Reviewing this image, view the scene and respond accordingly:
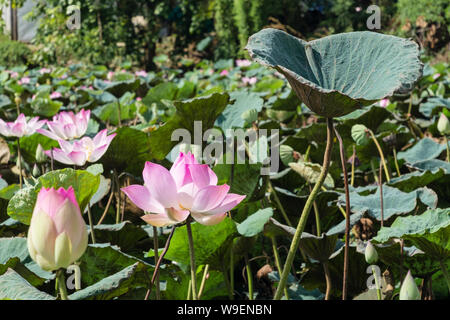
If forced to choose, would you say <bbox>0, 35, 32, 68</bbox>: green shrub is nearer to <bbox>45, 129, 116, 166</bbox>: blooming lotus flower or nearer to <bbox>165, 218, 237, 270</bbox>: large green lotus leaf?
<bbox>45, 129, 116, 166</bbox>: blooming lotus flower

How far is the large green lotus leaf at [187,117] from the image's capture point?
1.23 metres

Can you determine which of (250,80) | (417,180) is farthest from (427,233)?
(250,80)

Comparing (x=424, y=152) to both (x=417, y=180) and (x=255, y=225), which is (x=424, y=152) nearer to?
(x=417, y=180)

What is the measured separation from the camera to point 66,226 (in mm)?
485

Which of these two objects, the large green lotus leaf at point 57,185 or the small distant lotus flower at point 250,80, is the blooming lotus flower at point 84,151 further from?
the small distant lotus flower at point 250,80

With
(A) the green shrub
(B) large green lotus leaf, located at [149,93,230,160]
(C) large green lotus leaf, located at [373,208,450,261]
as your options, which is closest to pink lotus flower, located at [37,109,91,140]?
(B) large green lotus leaf, located at [149,93,230,160]

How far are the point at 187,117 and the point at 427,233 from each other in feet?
2.17

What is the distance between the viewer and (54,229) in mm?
484

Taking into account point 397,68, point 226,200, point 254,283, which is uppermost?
point 397,68

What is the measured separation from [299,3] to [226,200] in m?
9.00

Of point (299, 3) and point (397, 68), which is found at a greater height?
point (299, 3)

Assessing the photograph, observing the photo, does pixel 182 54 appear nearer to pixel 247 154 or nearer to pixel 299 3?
pixel 299 3
